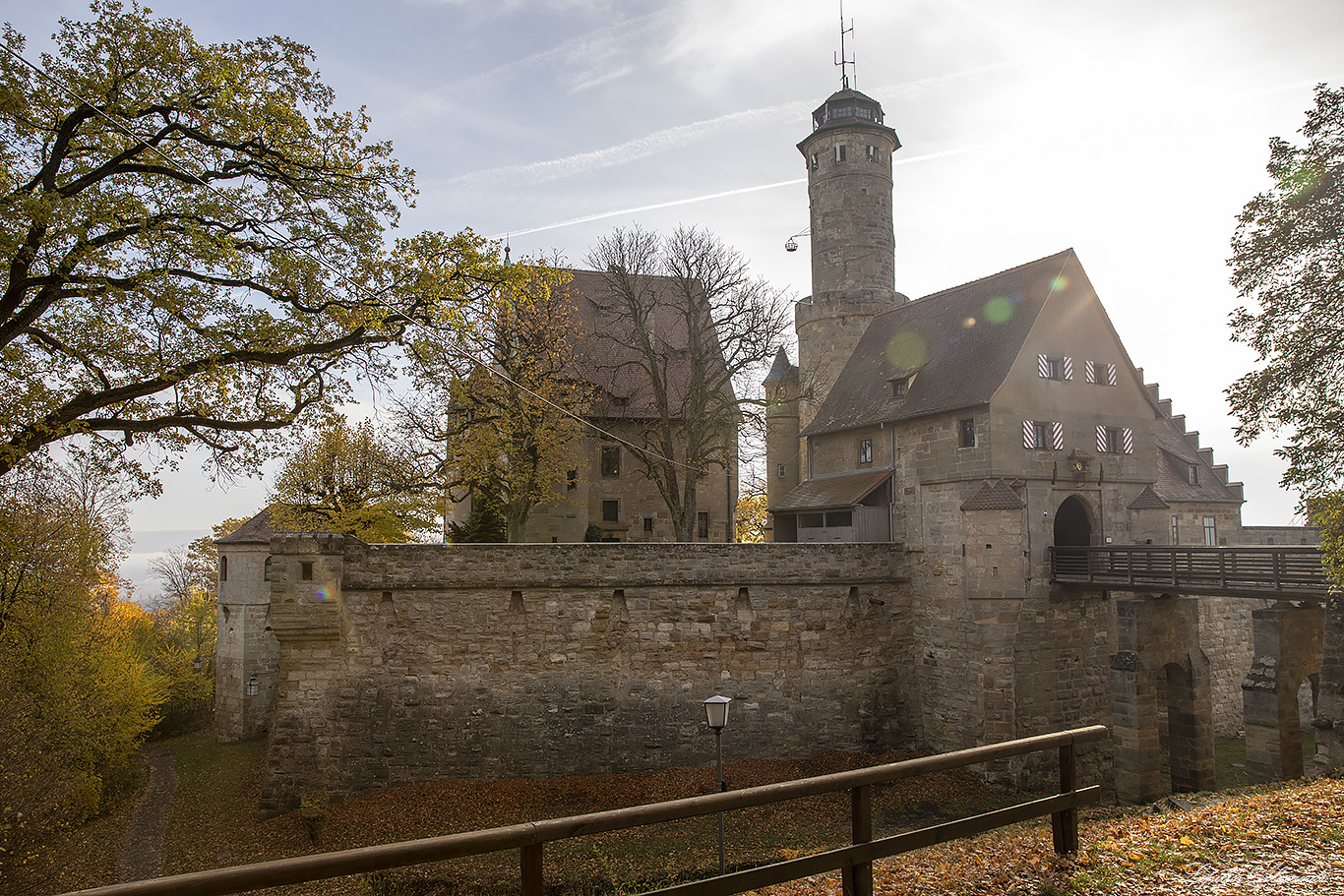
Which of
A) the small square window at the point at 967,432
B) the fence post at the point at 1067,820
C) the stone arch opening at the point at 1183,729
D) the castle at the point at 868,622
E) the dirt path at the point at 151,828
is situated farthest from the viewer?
the small square window at the point at 967,432

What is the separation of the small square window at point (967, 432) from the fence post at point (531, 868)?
17.8 m

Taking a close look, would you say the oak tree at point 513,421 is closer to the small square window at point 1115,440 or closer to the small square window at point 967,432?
the small square window at point 967,432

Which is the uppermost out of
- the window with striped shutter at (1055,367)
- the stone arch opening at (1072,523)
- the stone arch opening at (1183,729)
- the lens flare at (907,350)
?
the lens flare at (907,350)

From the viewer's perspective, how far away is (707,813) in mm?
4023

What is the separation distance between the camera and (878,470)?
2248 centimetres

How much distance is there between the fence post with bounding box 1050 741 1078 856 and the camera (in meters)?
5.50

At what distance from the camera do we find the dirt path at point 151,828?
51.8 ft

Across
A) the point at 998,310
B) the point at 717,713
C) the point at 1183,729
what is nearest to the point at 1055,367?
the point at 998,310

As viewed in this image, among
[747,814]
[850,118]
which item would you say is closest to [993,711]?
[747,814]

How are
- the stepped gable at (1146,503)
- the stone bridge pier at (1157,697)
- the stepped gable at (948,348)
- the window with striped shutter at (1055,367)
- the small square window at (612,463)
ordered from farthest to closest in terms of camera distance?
the small square window at (612,463)
the stepped gable at (1146,503)
the stepped gable at (948,348)
the window with striped shutter at (1055,367)
the stone bridge pier at (1157,697)

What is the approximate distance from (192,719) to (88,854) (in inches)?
660

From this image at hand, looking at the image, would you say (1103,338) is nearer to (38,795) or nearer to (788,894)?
(788,894)

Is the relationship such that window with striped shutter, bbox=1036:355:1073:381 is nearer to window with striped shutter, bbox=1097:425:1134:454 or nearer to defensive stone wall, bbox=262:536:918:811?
window with striped shutter, bbox=1097:425:1134:454

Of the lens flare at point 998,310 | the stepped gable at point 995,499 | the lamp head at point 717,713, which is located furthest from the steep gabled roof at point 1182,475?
the lamp head at point 717,713
